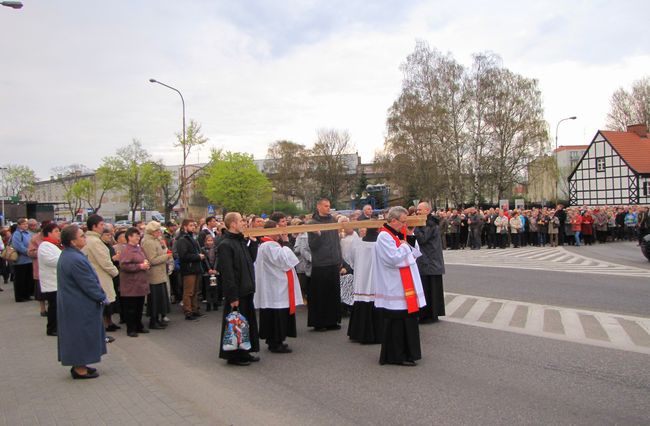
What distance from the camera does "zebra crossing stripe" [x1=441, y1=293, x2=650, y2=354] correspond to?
7.76m

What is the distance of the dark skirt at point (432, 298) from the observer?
9.36 metres

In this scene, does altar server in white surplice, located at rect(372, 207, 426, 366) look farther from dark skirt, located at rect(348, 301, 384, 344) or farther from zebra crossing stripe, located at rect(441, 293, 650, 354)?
zebra crossing stripe, located at rect(441, 293, 650, 354)

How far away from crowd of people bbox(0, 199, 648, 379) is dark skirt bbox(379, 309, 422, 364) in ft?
0.04

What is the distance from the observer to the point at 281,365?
23.1 feet

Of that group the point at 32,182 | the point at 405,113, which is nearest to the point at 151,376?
the point at 405,113

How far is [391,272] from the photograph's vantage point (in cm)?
677

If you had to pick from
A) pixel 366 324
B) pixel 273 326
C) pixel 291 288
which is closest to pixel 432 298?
pixel 366 324

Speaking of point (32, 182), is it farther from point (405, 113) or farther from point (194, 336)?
point (194, 336)

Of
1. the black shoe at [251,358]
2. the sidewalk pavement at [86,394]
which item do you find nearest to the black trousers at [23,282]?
the sidewalk pavement at [86,394]

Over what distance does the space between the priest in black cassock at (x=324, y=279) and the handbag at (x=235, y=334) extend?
2148 millimetres

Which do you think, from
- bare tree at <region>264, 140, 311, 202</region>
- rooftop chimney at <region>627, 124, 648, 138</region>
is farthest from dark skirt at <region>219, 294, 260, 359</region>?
bare tree at <region>264, 140, 311, 202</region>

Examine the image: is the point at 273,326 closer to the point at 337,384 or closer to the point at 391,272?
the point at 337,384

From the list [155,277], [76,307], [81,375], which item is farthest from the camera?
[155,277]

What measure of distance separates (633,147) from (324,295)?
→ 52280 mm
